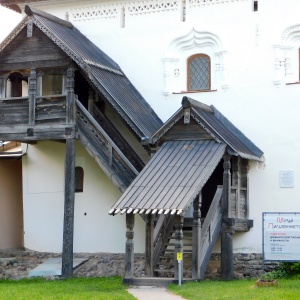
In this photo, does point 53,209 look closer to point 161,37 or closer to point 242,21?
point 161,37

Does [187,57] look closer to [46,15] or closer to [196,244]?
[46,15]

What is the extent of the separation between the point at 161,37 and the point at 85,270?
6.03m

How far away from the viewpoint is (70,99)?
1994cm

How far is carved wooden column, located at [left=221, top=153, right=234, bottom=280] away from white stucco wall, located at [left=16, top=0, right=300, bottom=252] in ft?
3.16

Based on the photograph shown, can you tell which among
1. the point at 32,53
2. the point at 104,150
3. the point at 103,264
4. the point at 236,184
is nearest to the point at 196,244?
the point at 236,184

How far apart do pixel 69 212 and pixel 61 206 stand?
2225mm

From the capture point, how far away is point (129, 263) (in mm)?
17516

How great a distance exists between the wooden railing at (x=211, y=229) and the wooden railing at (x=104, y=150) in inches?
79.6

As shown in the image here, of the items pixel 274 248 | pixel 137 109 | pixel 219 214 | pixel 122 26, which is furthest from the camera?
pixel 122 26

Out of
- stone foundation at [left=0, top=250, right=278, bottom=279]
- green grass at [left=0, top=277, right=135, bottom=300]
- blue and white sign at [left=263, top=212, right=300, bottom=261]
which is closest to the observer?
green grass at [left=0, top=277, right=135, bottom=300]

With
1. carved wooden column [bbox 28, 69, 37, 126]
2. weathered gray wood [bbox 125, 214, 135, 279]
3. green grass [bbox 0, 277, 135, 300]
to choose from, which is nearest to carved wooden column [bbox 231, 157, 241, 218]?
weathered gray wood [bbox 125, 214, 135, 279]

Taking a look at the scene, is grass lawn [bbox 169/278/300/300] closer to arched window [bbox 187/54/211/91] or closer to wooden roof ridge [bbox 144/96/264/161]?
wooden roof ridge [bbox 144/96/264/161]

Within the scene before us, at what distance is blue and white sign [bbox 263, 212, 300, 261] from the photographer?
55.8 feet

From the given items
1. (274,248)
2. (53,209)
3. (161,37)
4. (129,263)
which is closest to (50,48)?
(161,37)
